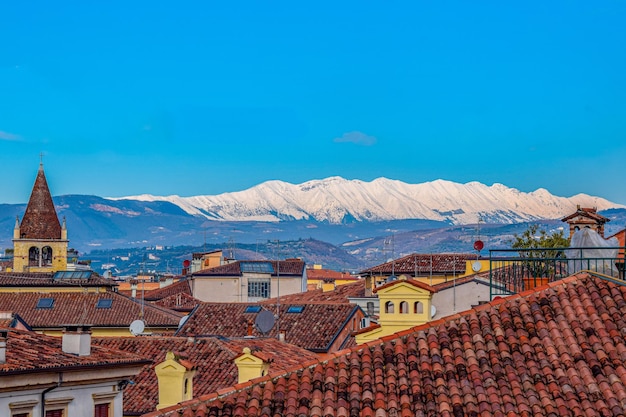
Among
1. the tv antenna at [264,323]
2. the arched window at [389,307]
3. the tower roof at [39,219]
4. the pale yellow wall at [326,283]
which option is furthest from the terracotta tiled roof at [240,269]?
the arched window at [389,307]

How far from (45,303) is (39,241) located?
64.8 metres

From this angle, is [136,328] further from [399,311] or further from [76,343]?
[76,343]

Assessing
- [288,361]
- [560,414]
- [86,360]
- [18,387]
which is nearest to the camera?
[560,414]

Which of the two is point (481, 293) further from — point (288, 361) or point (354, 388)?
point (354, 388)

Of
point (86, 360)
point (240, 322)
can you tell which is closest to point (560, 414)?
point (86, 360)

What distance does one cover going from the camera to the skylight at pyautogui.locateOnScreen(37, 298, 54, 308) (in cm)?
7300

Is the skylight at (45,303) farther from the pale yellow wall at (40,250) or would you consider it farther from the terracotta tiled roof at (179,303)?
the pale yellow wall at (40,250)

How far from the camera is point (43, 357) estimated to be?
23797mm

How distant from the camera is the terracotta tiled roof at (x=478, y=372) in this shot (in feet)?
46.1

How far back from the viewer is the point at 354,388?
1459 centimetres

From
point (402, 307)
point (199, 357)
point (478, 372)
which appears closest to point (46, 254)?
point (199, 357)

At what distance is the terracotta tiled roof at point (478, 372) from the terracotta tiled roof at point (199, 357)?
17.2 metres

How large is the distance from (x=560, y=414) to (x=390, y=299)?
16.5 m

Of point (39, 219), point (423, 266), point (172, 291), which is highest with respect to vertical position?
point (39, 219)
